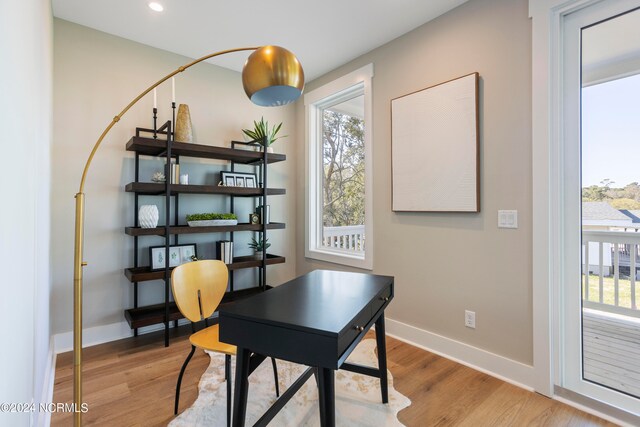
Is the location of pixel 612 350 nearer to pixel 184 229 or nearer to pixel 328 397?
pixel 328 397

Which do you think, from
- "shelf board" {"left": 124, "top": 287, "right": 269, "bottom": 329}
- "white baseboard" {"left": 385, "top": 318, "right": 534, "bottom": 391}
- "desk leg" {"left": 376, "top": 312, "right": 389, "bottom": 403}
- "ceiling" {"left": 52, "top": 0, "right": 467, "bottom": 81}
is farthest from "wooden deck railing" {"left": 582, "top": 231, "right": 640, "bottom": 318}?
"shelf board" {"left": 124, "top": 287, "right": 269, "bottom": 329}

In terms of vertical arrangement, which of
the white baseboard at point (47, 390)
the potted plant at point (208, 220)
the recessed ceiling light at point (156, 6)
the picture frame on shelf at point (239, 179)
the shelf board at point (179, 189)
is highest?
the recessed ceiling light at point (156, 6)

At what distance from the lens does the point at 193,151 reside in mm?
2914

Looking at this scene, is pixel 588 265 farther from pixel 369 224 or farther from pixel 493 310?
pixel 369 224

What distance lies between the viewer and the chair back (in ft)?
6.01

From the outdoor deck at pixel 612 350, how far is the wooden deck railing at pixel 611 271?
0.06 meters

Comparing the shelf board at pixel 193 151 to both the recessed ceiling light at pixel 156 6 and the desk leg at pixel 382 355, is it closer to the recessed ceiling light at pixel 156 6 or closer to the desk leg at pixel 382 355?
the recessed ceiling light at pixel 156 6

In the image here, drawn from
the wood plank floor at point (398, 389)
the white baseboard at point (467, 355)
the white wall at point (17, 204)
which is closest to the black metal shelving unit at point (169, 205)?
the wood plank floor at point (398, 389)

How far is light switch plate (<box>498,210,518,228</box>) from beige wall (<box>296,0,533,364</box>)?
35 mm

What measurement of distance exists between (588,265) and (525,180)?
61 centimetres

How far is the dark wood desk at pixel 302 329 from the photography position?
3.64ft

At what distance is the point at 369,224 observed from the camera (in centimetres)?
310

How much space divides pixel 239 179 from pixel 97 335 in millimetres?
1862

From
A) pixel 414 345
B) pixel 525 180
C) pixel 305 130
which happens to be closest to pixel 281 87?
pixel 525 180
